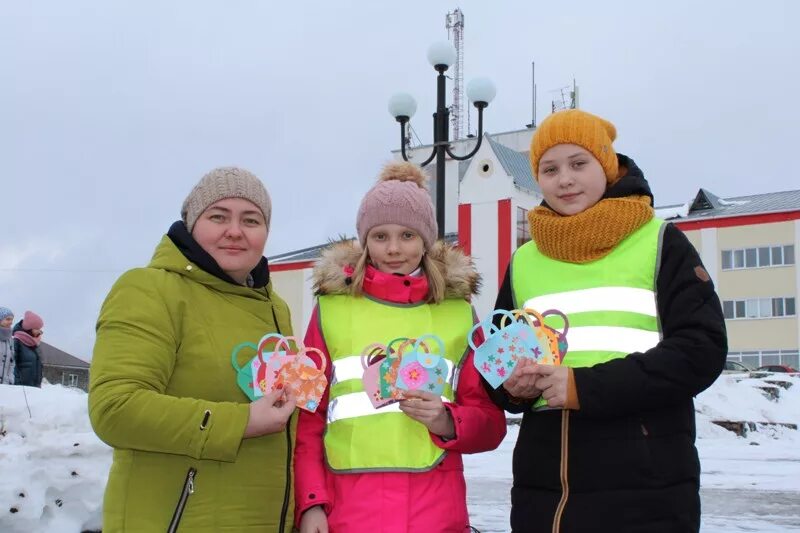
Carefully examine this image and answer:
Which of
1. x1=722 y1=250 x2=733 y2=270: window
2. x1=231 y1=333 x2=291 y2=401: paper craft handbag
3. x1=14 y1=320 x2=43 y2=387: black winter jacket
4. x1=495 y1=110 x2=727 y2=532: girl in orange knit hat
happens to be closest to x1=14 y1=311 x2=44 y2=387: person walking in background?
x1=14 y1=320 x2=43 y2=387: black winter jacket

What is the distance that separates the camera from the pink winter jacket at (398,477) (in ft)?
8.89

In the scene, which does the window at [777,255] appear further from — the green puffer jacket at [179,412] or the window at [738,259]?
the green puffer jacket at [179,412]

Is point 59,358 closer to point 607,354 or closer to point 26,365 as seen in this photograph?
point 26,365

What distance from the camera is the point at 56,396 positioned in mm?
7117

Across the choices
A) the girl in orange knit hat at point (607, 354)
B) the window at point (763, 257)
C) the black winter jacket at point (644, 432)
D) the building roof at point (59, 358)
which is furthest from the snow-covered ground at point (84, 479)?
the building roof at point (59, 358)

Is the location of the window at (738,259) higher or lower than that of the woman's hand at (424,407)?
higher

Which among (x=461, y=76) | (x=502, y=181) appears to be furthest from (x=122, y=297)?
(x=461, y=76)

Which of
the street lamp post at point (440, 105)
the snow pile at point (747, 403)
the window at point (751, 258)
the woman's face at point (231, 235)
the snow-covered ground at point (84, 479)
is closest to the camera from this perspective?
the woman's face at point (231, 235)

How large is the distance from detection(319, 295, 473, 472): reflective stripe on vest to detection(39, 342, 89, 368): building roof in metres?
48.1

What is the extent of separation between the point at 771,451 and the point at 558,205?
41.5ft

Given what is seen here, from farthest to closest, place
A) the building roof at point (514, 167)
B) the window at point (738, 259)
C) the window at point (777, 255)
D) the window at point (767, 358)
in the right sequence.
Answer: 1. the building roof at point (514, 167)
2. the window at point (738, 259)
3. the window at point (777, 255)
4. the window at point (767, 358)

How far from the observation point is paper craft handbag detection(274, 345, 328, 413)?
8.54 feet

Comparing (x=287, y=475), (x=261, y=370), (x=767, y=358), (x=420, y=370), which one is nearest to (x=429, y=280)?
(x=420, y=370)

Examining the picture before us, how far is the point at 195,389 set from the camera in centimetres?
254
